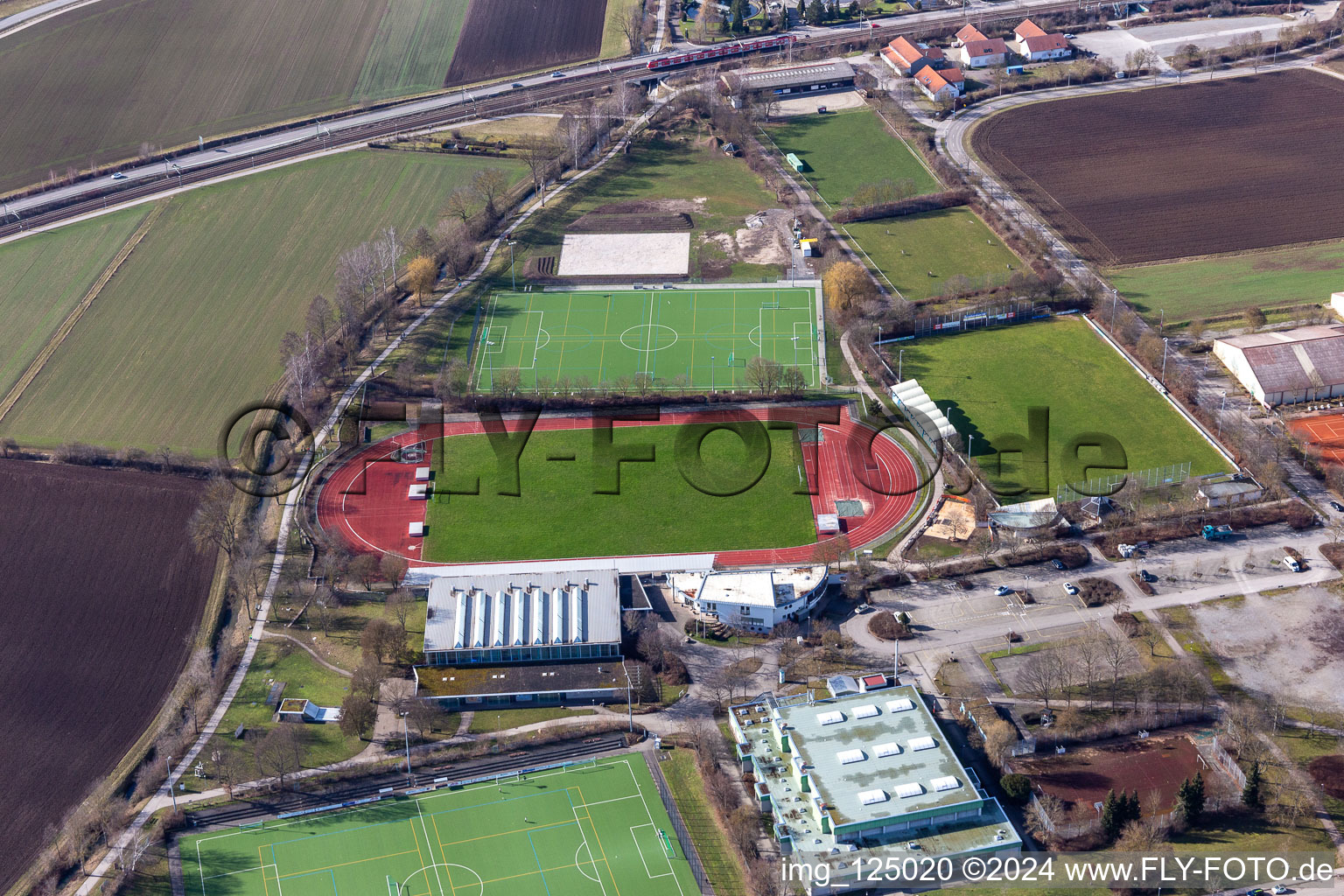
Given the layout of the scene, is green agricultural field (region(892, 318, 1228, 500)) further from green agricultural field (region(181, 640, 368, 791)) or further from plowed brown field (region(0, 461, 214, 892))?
plowed brown field (region(0, 461, 214, 892))

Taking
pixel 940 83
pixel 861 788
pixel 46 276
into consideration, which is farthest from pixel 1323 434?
pixel 46 276

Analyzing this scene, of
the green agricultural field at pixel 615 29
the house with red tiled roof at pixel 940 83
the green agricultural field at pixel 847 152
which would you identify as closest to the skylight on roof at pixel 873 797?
the green agricultural field at pixel 847 152

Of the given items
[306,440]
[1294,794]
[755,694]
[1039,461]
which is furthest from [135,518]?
[1294,794]

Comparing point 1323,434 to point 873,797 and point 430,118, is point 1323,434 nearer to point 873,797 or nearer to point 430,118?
point 873,797

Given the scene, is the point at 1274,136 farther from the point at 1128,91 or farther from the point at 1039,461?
the point at 1039,461

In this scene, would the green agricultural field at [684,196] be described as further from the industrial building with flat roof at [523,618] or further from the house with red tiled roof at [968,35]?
the industrial building with flat roof at [523,618]

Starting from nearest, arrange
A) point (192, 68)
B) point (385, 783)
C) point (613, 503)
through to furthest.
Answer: point (385, 783) < point (613, 503) < point (192, 68)

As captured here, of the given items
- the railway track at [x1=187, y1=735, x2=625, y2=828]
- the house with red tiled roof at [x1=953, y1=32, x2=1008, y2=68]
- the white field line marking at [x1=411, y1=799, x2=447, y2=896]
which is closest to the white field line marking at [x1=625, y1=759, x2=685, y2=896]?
the railway track at [x1=187, y1=735, x2=625, y2=828]
